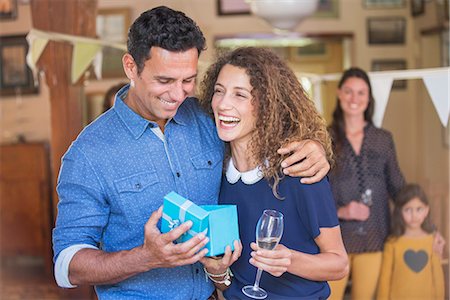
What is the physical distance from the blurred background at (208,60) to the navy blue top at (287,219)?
314cm

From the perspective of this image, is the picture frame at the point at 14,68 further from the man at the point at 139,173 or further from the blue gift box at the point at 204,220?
the blue gift box at the point at 204,220

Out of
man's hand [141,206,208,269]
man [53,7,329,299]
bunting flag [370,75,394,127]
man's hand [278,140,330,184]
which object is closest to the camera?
man's hand [141,206,208,269]

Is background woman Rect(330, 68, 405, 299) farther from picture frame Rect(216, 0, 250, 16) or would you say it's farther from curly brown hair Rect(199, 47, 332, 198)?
picture frame Rect(216, 0, 250, 16)

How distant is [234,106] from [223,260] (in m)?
0.45

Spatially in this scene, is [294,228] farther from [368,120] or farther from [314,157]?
[368,120]

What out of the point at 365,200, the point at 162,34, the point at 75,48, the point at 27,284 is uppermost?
the point at 75,48

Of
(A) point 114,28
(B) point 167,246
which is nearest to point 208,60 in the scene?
(A) point 114,28

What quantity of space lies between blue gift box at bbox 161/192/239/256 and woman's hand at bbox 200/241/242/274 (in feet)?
0.05

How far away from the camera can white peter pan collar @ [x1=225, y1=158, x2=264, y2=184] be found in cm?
186

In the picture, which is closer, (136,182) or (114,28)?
(136,182)

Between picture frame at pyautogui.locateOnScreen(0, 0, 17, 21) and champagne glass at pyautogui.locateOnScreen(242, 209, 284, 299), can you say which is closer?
champagne glass at pyautogui.locateOnScreen(242, 209, 284, 299)

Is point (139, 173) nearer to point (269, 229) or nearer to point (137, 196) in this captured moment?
point (137, 196)

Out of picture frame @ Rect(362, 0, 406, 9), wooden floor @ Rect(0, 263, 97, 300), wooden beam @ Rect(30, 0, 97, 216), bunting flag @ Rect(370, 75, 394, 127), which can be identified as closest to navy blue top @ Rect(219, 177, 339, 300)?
wooden beam @ Rect(30, 0, 97, 216)

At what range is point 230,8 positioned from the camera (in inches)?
220
